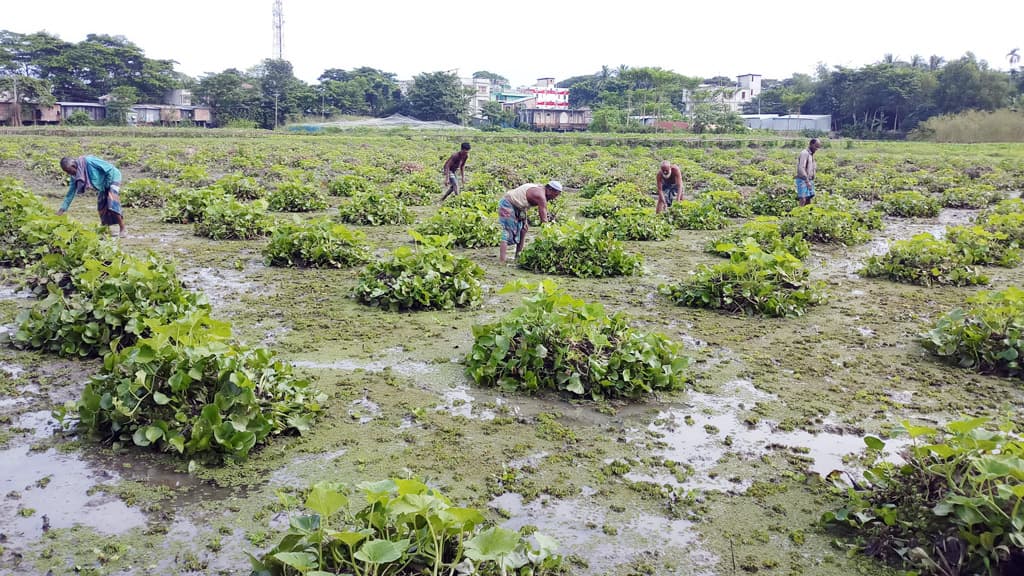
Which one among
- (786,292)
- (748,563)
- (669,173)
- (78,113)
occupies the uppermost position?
(78,113)

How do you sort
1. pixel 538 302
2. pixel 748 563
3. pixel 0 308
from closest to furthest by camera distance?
pixel 748 563
pixel 538 302
pixel 0 308

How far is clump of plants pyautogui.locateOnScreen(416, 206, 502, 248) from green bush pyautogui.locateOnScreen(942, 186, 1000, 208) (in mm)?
13181

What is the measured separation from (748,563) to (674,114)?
64.7m

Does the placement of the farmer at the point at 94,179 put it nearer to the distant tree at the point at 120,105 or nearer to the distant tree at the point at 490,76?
the distant tree at the point at 120,105

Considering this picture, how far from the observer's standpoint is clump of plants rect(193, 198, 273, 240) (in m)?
12.6

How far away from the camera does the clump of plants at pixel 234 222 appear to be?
12.6 meters

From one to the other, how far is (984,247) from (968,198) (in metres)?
9.17

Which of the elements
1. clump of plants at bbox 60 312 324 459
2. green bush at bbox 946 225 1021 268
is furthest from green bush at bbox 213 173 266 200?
green bush at bbox 946 225 1021 268

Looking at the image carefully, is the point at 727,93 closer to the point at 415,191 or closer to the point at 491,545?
the point at 415,191

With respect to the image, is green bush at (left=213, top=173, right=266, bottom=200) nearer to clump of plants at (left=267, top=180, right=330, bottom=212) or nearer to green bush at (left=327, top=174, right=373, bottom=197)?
clump of plants at (left=267, top=180, right=330, bottom=212)

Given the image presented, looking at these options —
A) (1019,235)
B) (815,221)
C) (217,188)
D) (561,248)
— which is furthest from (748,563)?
(217,188)

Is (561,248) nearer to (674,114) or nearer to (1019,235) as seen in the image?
(1019,235)

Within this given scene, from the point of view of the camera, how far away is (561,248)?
10.3 metres

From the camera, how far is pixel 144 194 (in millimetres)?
16281
